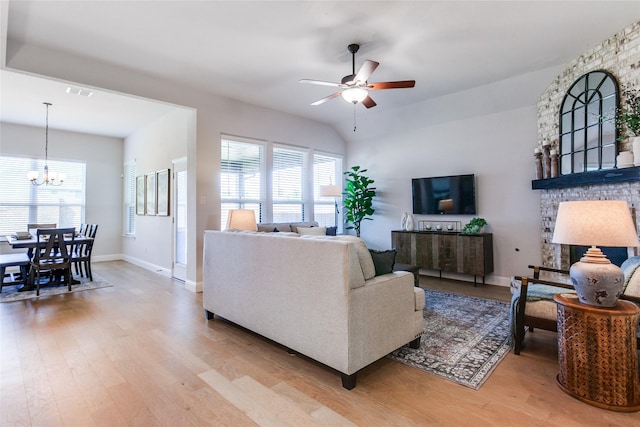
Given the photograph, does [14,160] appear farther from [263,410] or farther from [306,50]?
[263,410]

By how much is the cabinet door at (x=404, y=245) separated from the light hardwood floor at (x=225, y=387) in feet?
8.59

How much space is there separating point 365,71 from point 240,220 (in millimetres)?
2642

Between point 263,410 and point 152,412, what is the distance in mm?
671

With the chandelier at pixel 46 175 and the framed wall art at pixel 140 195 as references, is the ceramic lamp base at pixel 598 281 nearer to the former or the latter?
the framed wall art at pixel 140 195

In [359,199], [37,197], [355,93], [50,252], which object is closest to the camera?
[355,93]

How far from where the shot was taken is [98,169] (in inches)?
299

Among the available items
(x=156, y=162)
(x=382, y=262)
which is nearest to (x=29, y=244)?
(x=156, y=162)

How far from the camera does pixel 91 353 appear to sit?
8.79 feet

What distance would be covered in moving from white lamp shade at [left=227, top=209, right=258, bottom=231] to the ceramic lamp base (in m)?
3.74

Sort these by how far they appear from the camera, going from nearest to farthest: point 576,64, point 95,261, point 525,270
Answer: point 576,64 < point 525,270 < point 95,261

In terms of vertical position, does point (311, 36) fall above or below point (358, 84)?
above

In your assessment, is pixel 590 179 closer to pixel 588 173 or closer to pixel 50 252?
pixel 588 173

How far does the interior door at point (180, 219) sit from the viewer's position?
5.36 metres

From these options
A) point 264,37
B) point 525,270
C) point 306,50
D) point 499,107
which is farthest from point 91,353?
point 499,107
